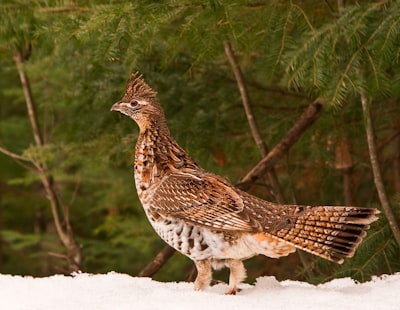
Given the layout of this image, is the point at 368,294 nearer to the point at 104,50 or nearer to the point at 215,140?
the point at 104,50

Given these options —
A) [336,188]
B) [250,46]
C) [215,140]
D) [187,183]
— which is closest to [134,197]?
[336,188]

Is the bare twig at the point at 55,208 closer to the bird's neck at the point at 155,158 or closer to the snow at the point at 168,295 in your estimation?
the snow at the point at 168,295

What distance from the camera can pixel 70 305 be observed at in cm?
401

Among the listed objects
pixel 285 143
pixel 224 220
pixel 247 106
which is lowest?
pixel 224 220

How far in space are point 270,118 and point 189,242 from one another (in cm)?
266

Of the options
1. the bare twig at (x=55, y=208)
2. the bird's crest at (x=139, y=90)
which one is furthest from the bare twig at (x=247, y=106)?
the bare twig at (x=55, y=208)

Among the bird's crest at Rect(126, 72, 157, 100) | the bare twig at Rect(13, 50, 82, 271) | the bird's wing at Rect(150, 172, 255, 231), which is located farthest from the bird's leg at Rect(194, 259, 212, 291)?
the bare twig at Rect(13, 50, 82, 271)

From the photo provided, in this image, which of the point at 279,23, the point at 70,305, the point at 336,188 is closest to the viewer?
the point at 70,305

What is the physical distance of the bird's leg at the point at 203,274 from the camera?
4469mm

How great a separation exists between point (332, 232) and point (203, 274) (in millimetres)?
798

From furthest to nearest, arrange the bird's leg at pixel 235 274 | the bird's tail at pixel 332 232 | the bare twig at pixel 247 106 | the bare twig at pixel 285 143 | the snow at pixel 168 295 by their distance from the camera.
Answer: the bare twig at pixel 247 106 → the bare twig at pixel 285 143 → the bird's leg at pixel 235 274 → the bird's tail at pixel 332 232 → the snow at pixel 168 295

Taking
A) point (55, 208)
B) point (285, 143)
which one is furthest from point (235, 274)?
point (55, 208)

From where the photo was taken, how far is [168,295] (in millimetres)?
4207

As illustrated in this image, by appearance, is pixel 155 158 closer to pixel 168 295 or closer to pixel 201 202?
pixel 201 202
